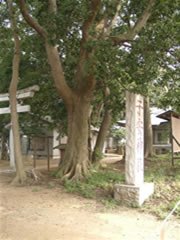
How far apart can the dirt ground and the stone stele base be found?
1.28 feet

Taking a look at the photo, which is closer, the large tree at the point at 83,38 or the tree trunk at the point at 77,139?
the large tree at the point at 83,38

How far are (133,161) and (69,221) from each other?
2.50m

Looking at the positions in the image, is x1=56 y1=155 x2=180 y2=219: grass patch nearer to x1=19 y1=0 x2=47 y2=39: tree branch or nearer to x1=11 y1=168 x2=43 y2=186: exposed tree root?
x1=11 y1=168 x2=43 y2=186: exposed tree root

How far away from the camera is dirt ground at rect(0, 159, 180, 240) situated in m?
4.84

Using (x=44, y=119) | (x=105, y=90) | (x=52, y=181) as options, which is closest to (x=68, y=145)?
(x=52, y=181)

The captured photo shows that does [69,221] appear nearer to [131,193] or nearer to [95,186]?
[131,193]

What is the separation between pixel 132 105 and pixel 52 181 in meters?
4.25

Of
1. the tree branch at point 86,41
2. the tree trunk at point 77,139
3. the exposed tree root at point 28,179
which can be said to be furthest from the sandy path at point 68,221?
the tree branch at point 86,41

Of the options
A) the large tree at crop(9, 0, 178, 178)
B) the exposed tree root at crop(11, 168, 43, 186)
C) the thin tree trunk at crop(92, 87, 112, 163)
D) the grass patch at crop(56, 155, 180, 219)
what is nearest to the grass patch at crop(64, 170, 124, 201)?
the grass patch at crop(56, 155, 180, 219)

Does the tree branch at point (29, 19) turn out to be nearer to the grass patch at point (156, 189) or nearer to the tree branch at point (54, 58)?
the tree branch at point (54, 58)

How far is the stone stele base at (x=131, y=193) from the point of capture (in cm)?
680

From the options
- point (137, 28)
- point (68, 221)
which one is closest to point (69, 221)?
point (68, 221)

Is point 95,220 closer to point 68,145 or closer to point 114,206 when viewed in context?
point 114,206

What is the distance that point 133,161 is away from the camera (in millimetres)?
7172
